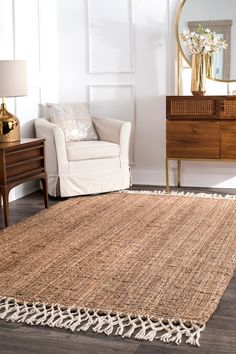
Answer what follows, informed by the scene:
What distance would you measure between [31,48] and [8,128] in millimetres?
1349

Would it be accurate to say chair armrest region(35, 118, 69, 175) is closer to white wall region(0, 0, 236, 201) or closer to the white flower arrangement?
white wall region(0, 0, 236, 201)

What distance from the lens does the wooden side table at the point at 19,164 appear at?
→ 4051 mm

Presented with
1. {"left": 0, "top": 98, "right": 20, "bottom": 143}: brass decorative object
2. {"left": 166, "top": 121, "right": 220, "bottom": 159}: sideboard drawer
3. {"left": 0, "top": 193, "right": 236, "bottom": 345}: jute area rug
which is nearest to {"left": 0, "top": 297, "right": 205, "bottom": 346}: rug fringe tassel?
{"left": 0, "top": 193, "right": 236, "bottom": 345}: jute area rug

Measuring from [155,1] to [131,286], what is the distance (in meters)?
3.30

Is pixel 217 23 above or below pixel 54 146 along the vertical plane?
above

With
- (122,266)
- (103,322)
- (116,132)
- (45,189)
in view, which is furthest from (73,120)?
(103,322)

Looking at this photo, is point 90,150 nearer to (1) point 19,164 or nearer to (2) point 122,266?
(1) point 19,164

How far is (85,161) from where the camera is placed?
5016mm

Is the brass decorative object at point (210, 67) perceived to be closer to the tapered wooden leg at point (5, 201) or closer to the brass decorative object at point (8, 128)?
the brass decorative object at point (8, 128)

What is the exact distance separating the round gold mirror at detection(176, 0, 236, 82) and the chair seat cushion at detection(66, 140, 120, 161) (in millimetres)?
1075

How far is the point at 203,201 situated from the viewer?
4.80 meters

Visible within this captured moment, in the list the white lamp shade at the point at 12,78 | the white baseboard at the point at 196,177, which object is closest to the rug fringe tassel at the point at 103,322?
the white lamp shade at the point at 12,78

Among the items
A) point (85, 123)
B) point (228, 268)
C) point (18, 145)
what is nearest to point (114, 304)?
point (228, 268)

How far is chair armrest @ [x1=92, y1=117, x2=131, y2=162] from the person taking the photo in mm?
5160
